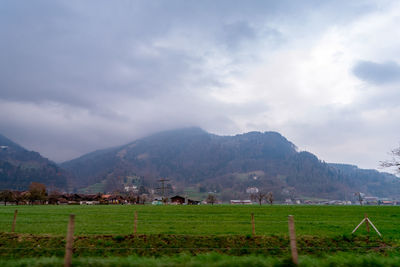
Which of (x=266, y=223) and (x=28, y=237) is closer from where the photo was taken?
(x=28, y=237)

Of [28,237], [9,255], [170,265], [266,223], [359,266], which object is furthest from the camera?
[266,223]

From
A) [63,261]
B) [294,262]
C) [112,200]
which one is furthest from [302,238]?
[112,200]

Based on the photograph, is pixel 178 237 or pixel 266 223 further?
pixel 266 223

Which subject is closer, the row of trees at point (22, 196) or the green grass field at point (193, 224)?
the green grass field at point (193, 224)

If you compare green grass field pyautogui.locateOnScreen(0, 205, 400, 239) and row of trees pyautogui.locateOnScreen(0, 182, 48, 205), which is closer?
green grass field pyautogui.locateOnScreen(0, 205, 400, 239)

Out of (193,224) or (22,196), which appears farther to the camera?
(22,196)

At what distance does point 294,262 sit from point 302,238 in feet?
35.1

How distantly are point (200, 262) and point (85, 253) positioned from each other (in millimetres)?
8892

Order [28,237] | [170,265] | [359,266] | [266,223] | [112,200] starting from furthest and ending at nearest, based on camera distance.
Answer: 1. [112,200]
2. [266,223]
3. [28,237]
4. [359,266]
5. [170,265]

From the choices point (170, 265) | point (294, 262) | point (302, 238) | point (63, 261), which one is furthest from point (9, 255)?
point (302, 238)

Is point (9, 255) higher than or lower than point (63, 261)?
lower

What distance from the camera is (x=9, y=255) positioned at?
14.1 metres

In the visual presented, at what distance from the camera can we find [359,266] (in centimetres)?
956

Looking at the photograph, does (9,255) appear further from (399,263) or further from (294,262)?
(399,263)
